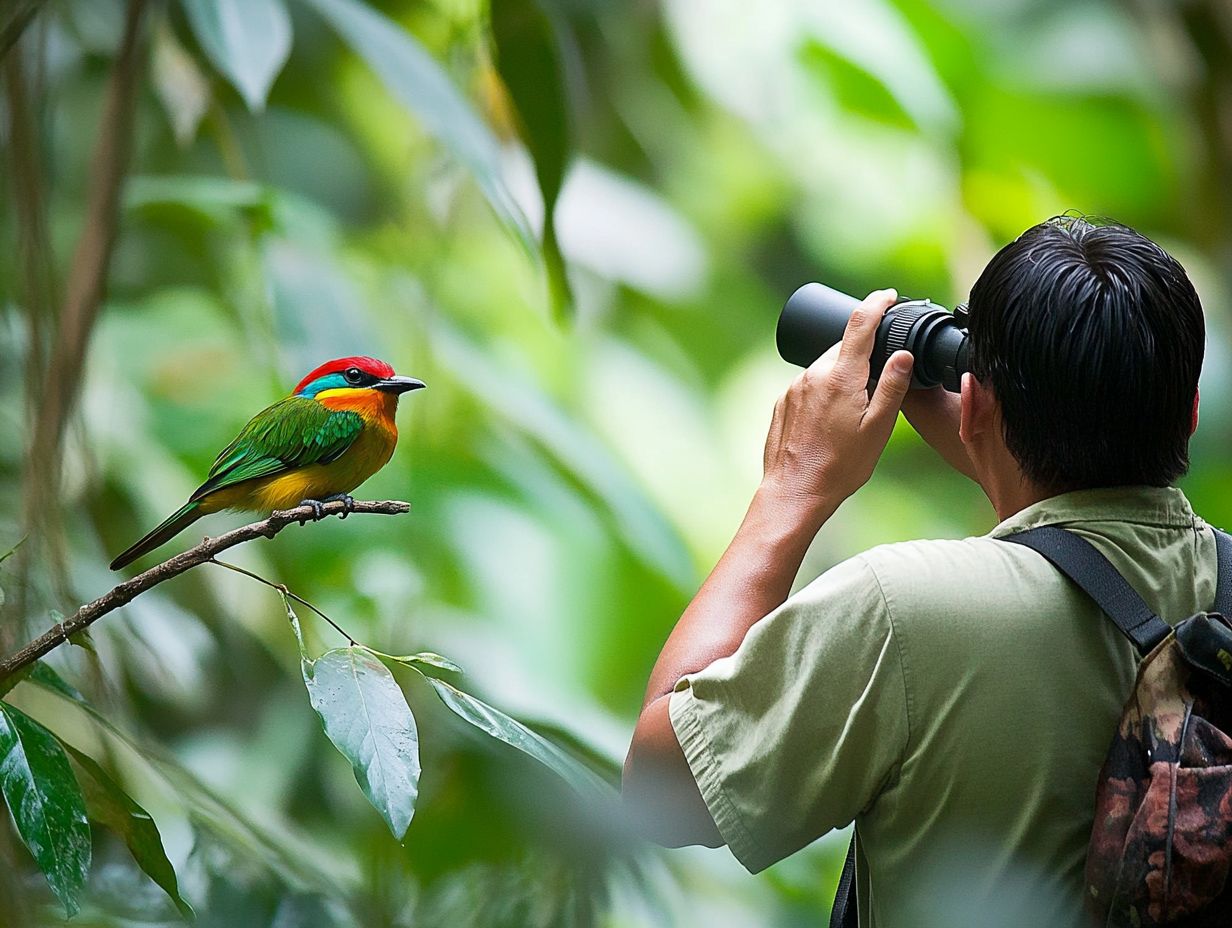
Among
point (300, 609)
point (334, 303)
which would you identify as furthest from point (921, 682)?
point (300, 609)

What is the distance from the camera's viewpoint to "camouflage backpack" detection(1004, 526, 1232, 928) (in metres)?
0.57

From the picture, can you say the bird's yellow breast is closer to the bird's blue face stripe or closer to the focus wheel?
the bird's blue face stripe

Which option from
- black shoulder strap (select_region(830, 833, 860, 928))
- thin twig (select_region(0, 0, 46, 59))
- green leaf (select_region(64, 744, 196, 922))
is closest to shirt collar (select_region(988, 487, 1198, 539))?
black shoulder strap (select_region(830, 833, 860, 928))

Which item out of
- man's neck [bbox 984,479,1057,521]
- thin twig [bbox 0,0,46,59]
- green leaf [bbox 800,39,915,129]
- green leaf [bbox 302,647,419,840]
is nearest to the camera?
green leaf [bbox 302,647,419,840]

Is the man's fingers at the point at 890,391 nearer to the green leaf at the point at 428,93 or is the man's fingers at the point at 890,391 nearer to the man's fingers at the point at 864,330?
the man's fingers at the point at 864,330

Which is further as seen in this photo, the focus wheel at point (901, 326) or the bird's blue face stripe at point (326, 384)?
the focus wheel at point (901, 326)

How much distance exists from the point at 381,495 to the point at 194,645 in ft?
0.79

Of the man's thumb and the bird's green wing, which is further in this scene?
the man's thumb

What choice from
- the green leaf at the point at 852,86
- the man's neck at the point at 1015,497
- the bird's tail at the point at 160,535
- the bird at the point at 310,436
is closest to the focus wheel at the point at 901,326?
the man's neck at the point at 1015,497

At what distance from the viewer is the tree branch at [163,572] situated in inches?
19.6

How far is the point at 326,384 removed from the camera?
2.10 feet

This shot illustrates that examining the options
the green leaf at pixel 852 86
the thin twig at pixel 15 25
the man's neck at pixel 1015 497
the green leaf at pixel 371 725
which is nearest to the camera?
the green leaf at pixel 371 725

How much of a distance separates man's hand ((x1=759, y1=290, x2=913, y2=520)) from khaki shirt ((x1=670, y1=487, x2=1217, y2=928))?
14 cm

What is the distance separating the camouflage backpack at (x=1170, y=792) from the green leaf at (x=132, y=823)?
40 centimetres
